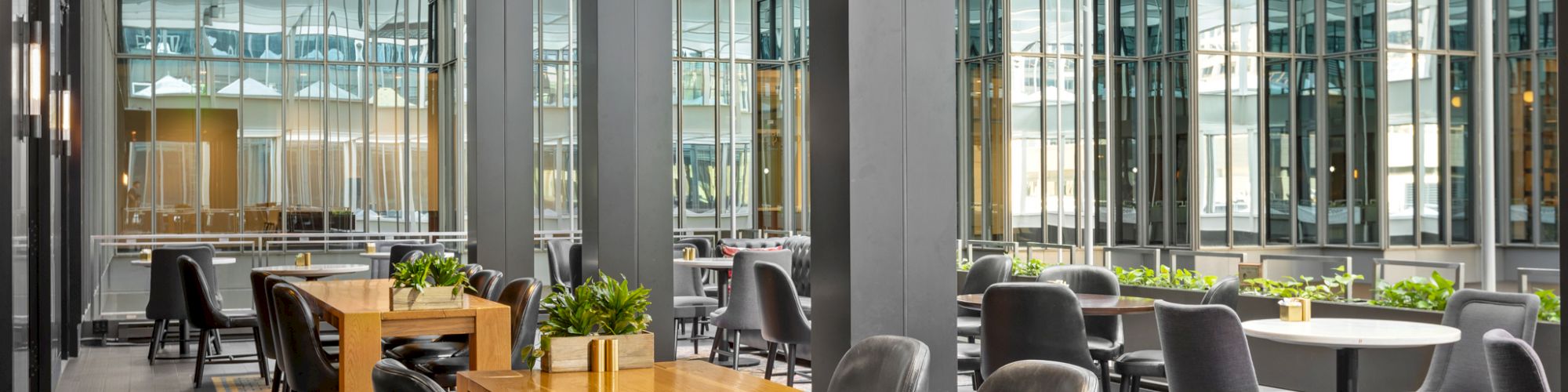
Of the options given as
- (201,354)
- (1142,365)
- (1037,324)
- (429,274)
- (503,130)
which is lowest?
(201,354)

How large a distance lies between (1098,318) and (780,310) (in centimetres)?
167

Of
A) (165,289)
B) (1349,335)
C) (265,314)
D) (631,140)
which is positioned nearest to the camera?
(1349,335)

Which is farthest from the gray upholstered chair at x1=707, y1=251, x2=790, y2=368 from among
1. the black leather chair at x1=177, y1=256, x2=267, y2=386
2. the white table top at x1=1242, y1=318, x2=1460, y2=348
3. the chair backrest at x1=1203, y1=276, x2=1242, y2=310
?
the white table top at x1=1242, y1=318, x2=1460, y2=348

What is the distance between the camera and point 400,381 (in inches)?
93.4

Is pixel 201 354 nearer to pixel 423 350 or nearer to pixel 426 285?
pixel 423 350

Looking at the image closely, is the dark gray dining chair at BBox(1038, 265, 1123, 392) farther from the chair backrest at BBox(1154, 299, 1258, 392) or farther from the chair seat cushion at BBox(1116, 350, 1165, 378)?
the chair backrest at BBox(1154, 299, 1258, 392)

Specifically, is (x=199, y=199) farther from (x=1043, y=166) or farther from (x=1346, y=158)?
(x=1346, y=158)

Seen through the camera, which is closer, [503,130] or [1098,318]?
[1098,318]

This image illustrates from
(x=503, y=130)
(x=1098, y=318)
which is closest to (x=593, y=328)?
(x=1098, y=318)

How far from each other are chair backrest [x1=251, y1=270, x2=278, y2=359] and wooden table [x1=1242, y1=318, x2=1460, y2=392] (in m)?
3.89

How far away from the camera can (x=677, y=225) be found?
52.7 ft

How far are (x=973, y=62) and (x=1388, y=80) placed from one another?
195 inches

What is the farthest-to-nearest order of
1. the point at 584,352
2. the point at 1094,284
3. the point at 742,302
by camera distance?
the point at 742,302 → the point at 1094,284 → the point at 584,352

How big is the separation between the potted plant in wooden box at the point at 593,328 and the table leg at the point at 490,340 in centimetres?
180
